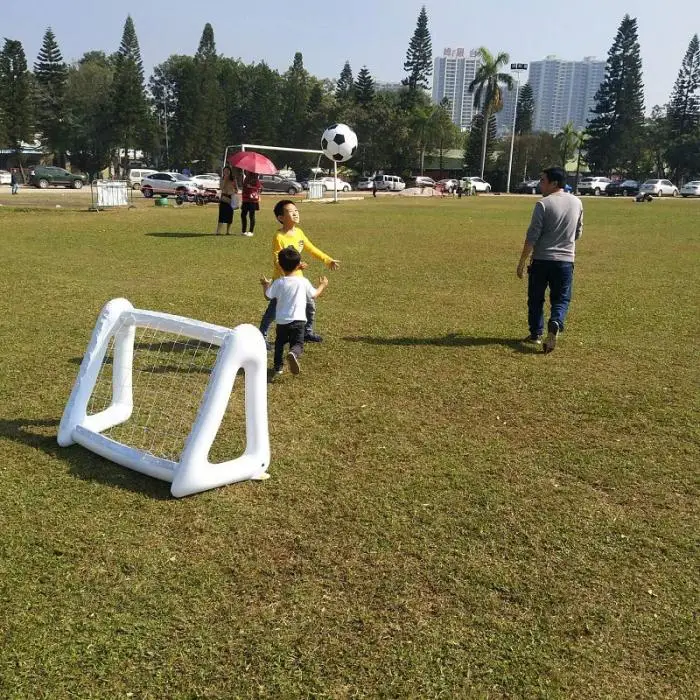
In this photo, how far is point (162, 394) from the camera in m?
5.18

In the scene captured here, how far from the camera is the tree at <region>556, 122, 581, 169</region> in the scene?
75.2m

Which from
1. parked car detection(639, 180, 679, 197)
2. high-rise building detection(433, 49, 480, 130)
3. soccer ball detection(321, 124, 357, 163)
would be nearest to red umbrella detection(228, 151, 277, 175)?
soccer ball detection(321, 124, 357, 163)

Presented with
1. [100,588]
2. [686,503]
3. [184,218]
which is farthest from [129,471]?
[184,218]

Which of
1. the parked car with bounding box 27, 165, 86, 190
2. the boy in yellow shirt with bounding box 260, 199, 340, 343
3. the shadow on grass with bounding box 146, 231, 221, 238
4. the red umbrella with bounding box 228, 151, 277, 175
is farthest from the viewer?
the parked car with bounding box 27, 165, 86, 190

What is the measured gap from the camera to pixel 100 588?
9.32 feet

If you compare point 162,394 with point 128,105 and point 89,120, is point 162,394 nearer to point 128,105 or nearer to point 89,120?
point 128,105

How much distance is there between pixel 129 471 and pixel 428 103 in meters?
78.4

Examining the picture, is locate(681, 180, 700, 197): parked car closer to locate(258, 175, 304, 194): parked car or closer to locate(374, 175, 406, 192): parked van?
locate(374, 175, 406, 192): parked van

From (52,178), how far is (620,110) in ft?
183

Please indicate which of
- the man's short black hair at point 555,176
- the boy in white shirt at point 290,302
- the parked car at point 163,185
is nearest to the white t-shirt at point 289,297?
the boy in white shirt at point 290,302

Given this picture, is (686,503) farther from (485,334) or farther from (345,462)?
(485,334)

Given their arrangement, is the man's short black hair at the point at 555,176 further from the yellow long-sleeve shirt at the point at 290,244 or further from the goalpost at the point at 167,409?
the goalpost at the point at 167,409

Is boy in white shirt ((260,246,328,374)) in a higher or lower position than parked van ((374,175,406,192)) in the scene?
lower

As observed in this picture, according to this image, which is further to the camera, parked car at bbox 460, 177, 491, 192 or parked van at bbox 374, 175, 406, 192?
parked van at bbox 374, 175, 406, 192
